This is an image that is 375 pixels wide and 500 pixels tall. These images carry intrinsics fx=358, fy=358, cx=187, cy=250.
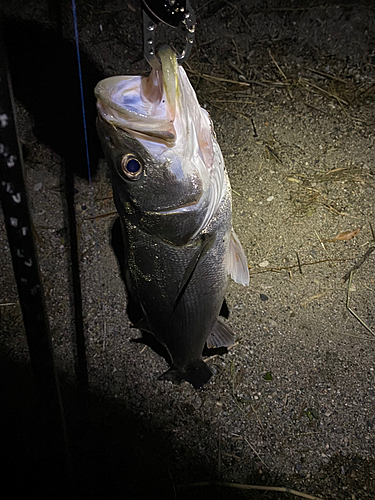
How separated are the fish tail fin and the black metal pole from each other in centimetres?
84

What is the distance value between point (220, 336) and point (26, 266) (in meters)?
1.53

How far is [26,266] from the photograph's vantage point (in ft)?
4.39

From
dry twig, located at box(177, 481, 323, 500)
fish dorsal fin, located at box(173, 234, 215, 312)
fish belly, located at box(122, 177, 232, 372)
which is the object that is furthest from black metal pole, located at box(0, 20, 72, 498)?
dry twig, located at box(177, 481, 323, 500)

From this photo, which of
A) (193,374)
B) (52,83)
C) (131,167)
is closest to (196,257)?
(131,167)

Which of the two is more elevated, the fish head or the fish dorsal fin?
the fish head

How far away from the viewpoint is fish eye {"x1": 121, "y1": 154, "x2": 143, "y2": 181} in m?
1.63

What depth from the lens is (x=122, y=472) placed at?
98.2 inches

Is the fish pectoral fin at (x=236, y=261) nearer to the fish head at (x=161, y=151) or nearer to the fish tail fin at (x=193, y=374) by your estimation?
the fish head at (x=161, y=151)

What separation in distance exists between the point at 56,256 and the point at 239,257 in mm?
1558

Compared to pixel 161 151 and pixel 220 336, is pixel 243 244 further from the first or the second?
pixel 161 151

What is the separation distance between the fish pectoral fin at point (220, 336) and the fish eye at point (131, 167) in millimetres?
1255

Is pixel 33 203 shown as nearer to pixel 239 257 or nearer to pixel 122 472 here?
pixel 239 257

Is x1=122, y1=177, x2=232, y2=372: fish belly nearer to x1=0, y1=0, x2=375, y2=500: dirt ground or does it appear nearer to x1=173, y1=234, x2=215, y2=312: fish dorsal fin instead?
x1=173, y1=234, x2=215, y2=312: fish dorsal fin

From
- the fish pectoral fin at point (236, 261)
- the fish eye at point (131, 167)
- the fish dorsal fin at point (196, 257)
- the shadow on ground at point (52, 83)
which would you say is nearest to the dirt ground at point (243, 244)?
the shadow on ground at point (52, 83)
